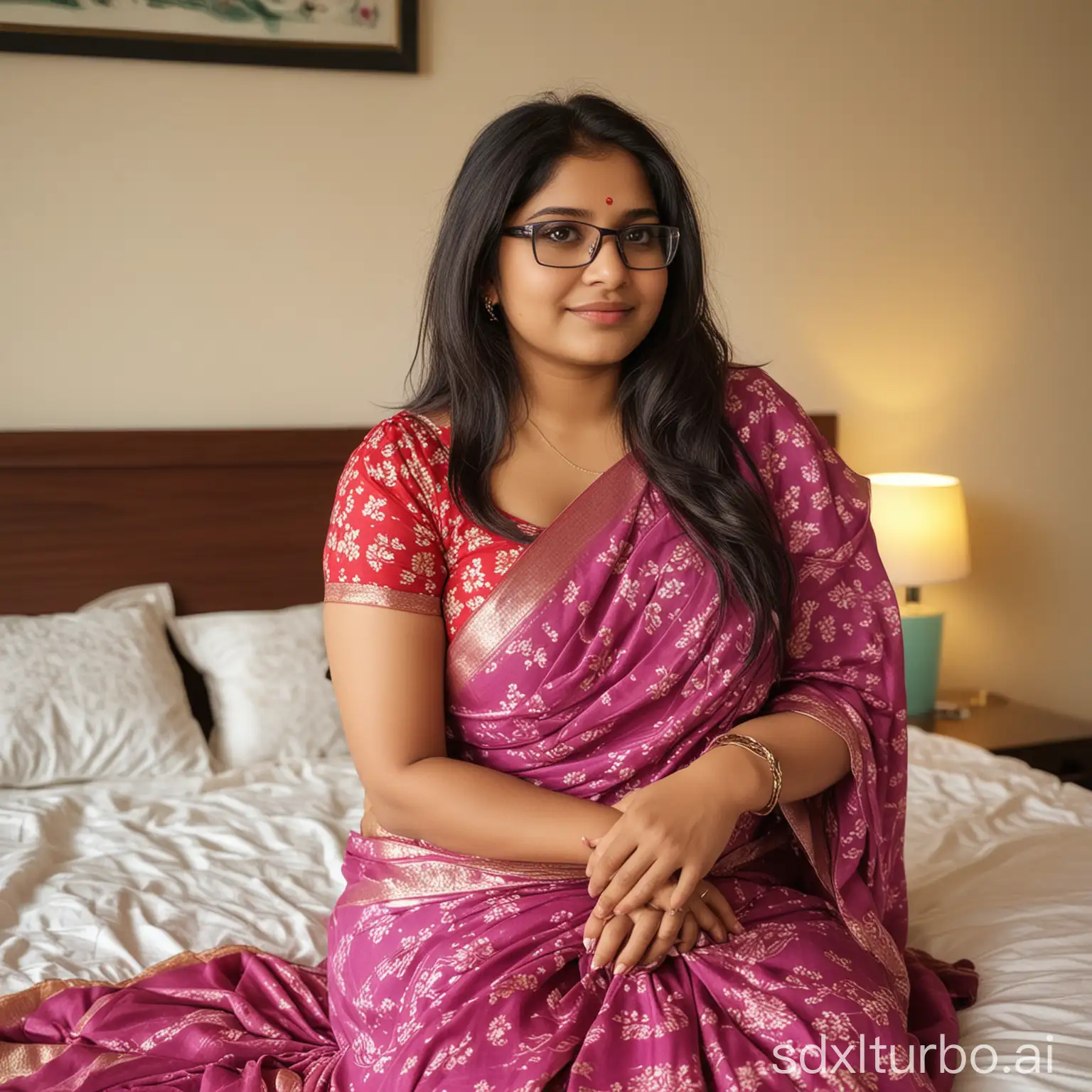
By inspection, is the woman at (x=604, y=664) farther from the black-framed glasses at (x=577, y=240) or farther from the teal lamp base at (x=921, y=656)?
the teal lamp base at (x=921, y=656)

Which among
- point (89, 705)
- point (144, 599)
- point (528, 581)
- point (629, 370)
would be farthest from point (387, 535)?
point (144, 599)

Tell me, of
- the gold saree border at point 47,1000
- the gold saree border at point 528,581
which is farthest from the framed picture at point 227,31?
the gold saree border at point 47,1000

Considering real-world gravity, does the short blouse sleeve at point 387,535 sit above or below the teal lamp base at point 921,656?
above

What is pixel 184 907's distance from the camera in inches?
73.2

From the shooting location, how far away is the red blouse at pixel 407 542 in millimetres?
1361

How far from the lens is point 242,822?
2.22 meters

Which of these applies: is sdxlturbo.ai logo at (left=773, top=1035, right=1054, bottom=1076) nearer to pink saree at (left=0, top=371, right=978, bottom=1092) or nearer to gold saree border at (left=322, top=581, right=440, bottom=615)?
pink saree at (left=0, top=371, right=978, bottom=1092)

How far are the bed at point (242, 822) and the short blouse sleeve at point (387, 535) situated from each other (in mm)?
654

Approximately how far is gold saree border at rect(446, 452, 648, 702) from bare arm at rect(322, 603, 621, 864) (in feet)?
0.09

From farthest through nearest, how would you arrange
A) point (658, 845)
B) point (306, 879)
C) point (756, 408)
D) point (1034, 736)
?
1. point (1034, 736)
2. point (306, 879)
3. point (756, 408)
4. point (658, 845)

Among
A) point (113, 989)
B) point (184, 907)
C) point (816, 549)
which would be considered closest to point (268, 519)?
point (184, 907)

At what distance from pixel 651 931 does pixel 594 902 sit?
11 centimetres

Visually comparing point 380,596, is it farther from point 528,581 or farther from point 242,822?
point 242,822

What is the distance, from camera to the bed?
1.60 m
